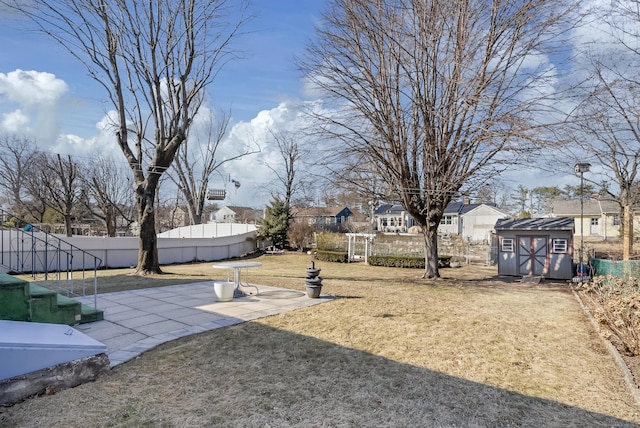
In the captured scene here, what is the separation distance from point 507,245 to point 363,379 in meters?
12.5

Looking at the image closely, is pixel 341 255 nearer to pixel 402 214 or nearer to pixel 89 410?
pixel 89 410

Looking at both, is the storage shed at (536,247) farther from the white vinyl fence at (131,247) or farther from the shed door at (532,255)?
the white vinyl fence at (131,247)

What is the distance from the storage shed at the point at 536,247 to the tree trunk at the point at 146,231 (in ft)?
44.4

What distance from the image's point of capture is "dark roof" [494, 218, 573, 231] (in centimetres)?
1314

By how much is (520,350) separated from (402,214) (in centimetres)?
4824

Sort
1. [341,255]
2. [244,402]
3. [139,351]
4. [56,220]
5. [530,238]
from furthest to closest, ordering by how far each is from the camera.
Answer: [56,220]
[341,255]
[530,238]
[139,351]
[244,402]

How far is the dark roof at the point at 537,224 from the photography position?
13137mm

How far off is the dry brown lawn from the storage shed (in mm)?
7216

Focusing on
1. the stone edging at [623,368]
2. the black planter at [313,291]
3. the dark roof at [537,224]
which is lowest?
the stone edging at [623,368]

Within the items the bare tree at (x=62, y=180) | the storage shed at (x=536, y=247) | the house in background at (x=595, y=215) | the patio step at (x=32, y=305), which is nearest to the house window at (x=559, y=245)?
the storage shed at (x=536, y=247)

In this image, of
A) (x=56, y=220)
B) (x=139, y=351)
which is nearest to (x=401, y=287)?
(x=139, y=351)

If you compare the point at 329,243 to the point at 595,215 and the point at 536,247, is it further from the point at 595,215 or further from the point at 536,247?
the point at 595,215

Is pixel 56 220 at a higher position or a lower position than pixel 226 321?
higher

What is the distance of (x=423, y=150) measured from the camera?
11.8 metres
